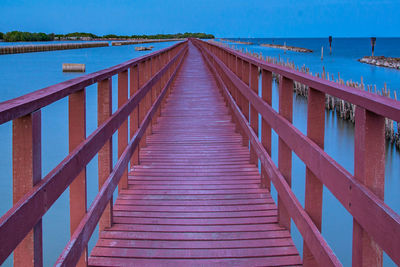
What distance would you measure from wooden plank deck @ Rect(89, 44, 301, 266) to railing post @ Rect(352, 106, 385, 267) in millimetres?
1300

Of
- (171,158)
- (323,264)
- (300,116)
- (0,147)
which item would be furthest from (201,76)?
(323,264)

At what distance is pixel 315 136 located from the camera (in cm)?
253

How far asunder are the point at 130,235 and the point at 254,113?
7.20 feet

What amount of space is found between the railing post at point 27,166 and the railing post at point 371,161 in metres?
1.27

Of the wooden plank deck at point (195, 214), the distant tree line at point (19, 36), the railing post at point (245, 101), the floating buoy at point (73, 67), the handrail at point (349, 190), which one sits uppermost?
the distant tree line at point (19, 36)

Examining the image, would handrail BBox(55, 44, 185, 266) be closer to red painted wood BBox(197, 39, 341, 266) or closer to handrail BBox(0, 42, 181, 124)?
handrail BBox(0, 42, 181, 124)

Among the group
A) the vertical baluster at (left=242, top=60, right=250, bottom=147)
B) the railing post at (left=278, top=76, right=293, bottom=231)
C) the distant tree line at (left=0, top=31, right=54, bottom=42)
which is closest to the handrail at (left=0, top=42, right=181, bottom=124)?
the railing post at (left=278, top=76, right=293, bottom=231)

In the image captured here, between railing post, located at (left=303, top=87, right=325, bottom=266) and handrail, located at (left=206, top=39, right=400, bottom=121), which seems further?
railing post, located at (left=303, top=87, right=325, bottom=266)

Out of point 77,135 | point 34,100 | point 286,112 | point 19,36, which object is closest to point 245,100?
point 286,112

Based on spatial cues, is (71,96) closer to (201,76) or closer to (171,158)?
(171,158)

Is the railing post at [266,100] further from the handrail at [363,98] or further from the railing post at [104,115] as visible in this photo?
the handrail at [363,98]

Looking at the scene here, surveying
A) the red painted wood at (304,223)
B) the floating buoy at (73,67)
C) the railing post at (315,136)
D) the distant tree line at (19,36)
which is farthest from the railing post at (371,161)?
the distant tree line at (19,36)

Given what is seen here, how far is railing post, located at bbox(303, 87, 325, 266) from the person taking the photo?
2.52 metres

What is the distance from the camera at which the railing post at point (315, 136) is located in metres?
2.52
